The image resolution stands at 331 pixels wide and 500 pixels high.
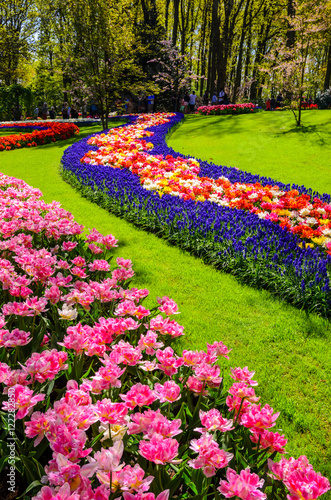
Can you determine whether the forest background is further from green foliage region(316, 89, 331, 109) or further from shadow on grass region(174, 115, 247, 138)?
shadow on grass region(174, 115, 247, 138)

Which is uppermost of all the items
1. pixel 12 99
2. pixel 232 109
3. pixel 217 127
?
pixel 12 99

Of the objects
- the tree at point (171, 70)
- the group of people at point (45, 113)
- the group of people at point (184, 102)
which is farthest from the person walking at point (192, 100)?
the group of people at point (45, 113)

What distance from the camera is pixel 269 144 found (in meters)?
13.1

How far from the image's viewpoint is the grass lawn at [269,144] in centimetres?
959

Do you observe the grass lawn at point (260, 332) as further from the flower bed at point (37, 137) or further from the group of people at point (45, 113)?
the group of people at point (45, 113)

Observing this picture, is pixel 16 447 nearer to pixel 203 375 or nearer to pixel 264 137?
pixel 203 375

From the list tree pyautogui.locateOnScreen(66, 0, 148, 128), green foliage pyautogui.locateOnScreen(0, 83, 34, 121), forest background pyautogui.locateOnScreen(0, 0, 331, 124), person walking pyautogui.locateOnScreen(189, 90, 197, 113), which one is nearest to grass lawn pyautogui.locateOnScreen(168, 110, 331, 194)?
forest background pyautogui.locateOnScreen(0, 0, 331, 124)

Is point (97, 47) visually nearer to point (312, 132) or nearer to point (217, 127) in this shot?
point (217, 127)

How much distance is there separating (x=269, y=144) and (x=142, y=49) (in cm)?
861

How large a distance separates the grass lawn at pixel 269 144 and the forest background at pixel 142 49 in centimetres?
156

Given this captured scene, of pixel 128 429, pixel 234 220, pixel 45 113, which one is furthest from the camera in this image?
pixel 45 113

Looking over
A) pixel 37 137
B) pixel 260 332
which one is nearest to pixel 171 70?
pixel 37 137

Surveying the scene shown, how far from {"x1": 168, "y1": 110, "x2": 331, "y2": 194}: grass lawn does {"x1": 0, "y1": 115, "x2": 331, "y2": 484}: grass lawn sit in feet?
15.7

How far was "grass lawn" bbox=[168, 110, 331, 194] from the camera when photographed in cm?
959
